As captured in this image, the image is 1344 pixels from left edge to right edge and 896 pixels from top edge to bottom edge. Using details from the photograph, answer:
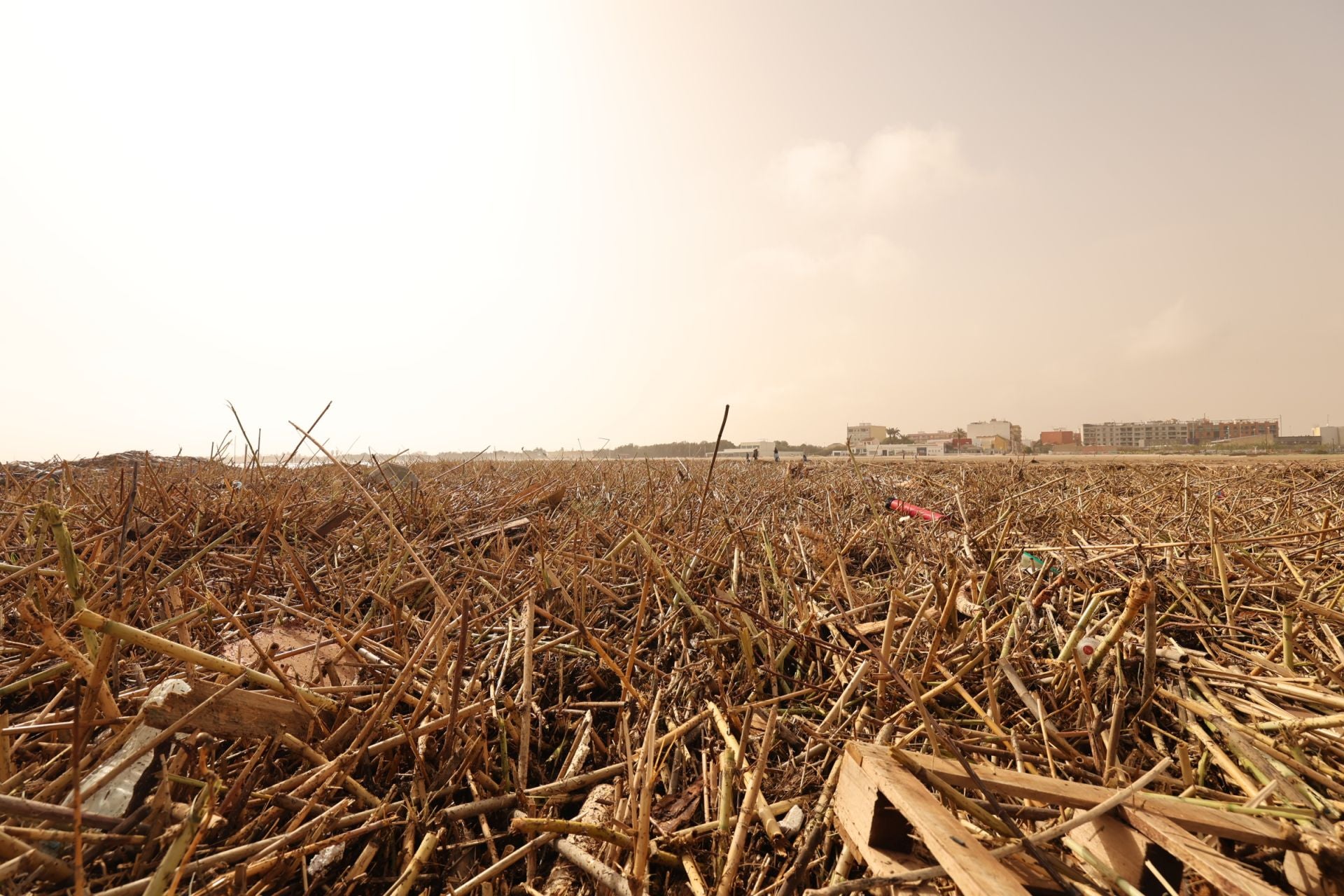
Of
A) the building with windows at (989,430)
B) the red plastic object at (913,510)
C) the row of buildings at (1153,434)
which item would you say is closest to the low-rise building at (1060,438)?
the row of buildings at (1153,434)

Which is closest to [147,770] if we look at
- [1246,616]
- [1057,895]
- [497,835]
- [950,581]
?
[497,835]

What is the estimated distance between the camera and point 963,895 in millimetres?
905

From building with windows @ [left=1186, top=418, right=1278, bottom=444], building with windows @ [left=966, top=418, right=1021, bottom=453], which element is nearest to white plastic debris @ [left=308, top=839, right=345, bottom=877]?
building with windows @ [left=966, top=418, right=1021, bottom=453]

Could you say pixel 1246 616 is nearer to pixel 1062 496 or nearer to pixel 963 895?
pixel 963 895

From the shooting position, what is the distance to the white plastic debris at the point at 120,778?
1.07 metres

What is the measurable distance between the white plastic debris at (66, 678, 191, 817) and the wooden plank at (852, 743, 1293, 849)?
1453mm

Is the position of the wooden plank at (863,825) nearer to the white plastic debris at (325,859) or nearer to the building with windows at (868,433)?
the white plastic debris at (325,859)

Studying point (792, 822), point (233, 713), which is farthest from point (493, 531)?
point (792, 822)

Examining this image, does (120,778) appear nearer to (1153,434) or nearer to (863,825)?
(863,825)

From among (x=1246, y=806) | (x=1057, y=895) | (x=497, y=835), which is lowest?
(x=497, y=835)

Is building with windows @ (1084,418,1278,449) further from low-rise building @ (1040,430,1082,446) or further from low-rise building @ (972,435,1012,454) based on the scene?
low-rise building @ (972,435,1012,454)

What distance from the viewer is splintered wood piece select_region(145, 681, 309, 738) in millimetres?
1201

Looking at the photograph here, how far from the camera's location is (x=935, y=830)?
968 mm

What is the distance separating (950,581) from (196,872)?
6.55 feet
